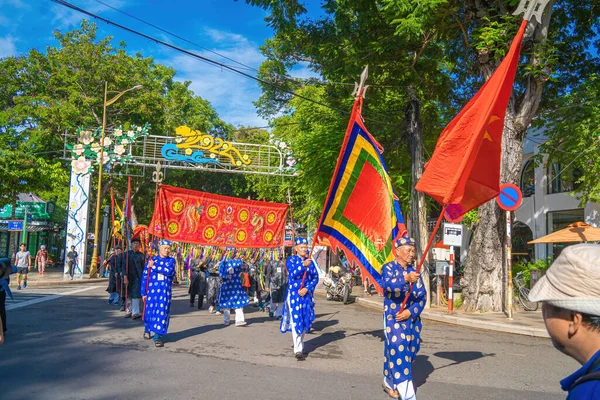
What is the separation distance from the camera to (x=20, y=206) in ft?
118

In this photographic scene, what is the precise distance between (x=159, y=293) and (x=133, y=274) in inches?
140

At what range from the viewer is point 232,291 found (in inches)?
423

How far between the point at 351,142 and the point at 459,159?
200 cm

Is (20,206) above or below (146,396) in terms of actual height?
above

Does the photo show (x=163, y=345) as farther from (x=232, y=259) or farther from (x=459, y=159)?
(x=459, y=159)

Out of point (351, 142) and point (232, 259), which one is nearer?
point (351, 142)

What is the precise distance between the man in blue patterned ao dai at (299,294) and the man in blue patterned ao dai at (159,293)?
192 centimetres

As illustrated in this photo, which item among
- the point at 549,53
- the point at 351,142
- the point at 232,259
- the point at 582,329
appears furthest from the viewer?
the point at 549,53

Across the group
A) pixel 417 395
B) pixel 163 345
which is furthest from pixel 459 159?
pixel 163 345

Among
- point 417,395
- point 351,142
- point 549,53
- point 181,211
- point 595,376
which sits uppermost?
point 549,53

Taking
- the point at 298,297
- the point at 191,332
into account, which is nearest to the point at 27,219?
the point at 191,332

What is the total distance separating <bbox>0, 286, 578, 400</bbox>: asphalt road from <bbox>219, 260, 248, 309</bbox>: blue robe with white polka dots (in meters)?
0.58

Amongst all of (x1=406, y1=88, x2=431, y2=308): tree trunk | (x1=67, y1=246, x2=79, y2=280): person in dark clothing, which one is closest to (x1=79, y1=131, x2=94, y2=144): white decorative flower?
(x1=67, y1=246, x2=79, y2=280): person in dark clothing

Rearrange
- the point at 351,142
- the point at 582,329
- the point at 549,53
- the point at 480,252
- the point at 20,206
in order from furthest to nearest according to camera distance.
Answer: the point at 20,206 → the point at 480,252 → the point at 549,53 → the point at 351,142 → the point at 582,329
